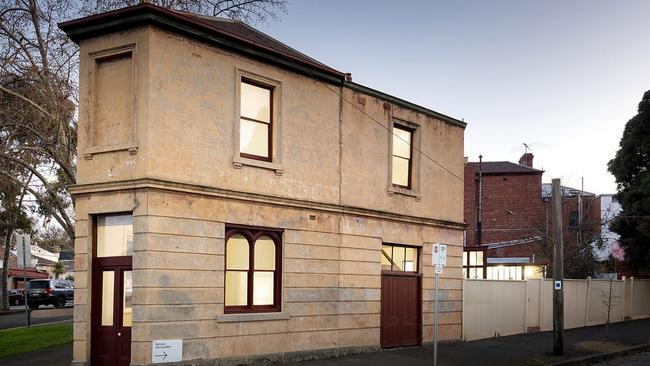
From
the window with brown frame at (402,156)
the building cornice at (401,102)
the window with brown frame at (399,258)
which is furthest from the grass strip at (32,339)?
the building cornice at (401,102)

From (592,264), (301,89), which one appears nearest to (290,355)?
(301,89)

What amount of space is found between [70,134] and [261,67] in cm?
1031

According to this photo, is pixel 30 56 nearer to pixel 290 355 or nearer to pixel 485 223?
pixel 290 355

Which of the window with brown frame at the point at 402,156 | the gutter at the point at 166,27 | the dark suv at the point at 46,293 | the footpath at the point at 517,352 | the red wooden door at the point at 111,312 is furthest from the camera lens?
the dark suv at the point at 46,293

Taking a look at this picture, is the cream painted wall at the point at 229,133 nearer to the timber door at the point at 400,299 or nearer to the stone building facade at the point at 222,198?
the stone building facade at the point at 222,198

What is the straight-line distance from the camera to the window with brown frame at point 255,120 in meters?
15.3

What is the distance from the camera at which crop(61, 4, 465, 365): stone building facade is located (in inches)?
530

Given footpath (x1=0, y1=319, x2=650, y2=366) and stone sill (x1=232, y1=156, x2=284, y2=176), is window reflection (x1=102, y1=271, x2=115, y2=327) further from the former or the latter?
stone sill (x1=232, y1=156, x2=284, y2=176)

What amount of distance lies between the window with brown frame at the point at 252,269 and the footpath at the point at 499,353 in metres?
1.38

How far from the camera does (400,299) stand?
63.1ft

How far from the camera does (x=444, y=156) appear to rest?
2106 centimetres

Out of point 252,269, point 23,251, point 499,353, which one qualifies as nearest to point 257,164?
point 252,269

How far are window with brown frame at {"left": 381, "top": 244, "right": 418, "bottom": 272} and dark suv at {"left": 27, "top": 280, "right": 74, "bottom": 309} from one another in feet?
98.6

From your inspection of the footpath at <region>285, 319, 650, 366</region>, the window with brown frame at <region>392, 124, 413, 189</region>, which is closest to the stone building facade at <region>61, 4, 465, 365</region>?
the window with brown frame at <region>392, 124, 413, 189</region>
